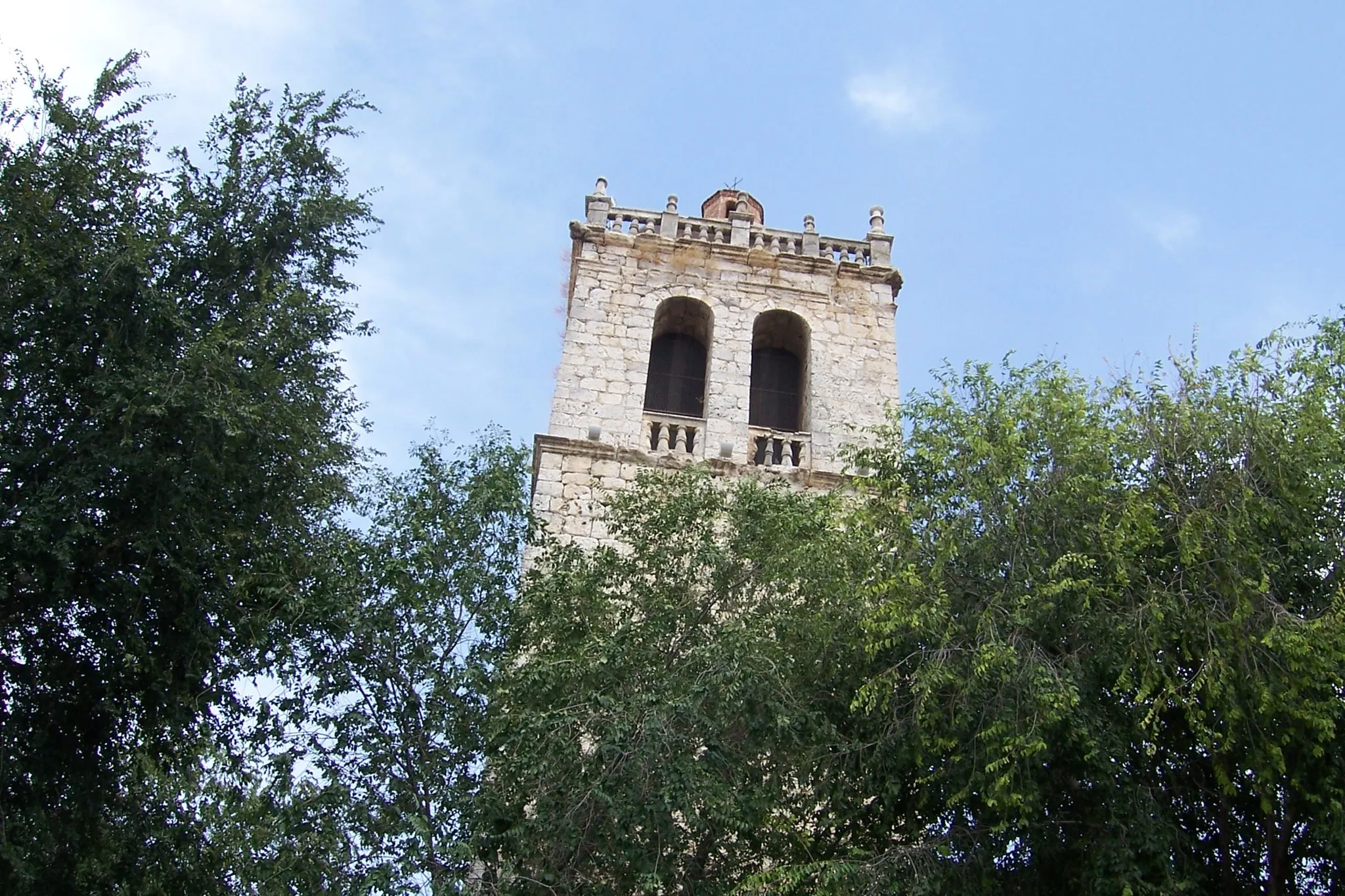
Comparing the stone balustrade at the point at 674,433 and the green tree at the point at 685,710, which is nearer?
the green tree at the point at 685,710

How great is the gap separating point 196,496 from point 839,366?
32.4 ft

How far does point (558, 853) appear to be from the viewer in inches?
345

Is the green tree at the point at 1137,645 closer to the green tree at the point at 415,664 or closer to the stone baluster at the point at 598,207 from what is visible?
the green tree at the point at 415,664

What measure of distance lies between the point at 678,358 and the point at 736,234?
7.54 ft

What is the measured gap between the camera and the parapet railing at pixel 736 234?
19.3 metres

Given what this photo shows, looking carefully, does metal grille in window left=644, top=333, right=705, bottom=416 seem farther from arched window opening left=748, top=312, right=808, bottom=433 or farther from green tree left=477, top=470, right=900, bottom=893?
green tree left=477, top=470, right=900, bottom=893

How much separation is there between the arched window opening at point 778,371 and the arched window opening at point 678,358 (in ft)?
2.56

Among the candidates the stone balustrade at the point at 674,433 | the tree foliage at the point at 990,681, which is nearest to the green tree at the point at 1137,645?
the tree foliage at the point at 990,681

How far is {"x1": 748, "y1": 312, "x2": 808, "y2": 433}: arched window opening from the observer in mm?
18281

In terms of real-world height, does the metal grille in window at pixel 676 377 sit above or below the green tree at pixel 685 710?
above

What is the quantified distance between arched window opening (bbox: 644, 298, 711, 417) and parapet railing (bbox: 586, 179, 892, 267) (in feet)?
3.88

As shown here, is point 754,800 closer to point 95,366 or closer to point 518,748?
point 518,748

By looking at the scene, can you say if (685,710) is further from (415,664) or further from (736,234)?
(736,234)

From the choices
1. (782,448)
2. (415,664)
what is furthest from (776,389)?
(415,664)
